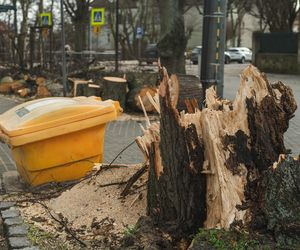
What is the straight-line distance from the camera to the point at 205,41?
307 inches

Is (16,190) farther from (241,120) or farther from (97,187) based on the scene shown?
(241,120)

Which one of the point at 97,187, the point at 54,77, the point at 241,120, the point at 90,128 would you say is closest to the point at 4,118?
the point at 90,128

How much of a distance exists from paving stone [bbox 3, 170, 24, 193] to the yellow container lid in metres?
0.67

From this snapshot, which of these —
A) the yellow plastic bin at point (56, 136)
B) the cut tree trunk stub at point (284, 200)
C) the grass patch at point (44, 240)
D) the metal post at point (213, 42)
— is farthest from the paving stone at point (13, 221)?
the metal post at point (213, 42)

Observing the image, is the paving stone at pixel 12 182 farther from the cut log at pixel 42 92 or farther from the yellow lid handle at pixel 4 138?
the cut log at pixel 42 92

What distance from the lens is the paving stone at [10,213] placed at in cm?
518

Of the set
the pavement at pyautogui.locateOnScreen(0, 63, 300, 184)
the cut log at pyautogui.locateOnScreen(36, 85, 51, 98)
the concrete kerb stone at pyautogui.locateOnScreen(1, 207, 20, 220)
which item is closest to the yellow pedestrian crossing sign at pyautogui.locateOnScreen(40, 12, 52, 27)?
the cut log at pyautogui.locateOnScreen(36, 85, 51, 98)

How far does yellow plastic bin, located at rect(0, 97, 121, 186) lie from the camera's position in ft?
19.6

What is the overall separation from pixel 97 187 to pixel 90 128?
0.90 meters

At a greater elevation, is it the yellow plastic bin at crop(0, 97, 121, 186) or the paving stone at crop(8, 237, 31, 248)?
the yellow plastic bin at crop(0, 97, 121, 186)

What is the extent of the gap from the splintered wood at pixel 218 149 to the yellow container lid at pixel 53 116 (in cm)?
184

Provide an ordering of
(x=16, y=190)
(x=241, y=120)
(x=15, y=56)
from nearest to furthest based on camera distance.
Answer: (x=241, y=120) < (x=16, y=190) < (x=15, y=56)

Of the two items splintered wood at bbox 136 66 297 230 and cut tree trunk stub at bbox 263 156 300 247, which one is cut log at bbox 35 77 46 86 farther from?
cut tree trunk stub at bbox 263 156 300 247

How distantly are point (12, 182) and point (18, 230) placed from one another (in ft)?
6.39
